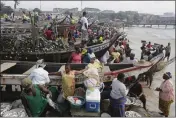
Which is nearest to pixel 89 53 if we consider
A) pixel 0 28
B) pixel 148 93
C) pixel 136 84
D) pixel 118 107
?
pixel 136 84

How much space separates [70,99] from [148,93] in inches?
175

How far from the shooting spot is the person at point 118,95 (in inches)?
184

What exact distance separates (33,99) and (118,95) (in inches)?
63.6

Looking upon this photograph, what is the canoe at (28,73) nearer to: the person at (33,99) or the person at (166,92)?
the person at (166,92)

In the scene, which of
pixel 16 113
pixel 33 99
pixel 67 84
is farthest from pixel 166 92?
pixel 16 113

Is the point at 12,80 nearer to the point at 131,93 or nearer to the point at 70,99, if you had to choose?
the point at 70,99

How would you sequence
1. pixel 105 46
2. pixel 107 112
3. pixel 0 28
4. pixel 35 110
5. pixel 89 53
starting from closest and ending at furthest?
1. pixel 35 110
2. pixel 107 112
3. pixel 89 53
4. pixel 0 28
5. pixel 105 46

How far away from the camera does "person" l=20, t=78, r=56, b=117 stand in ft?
13.8

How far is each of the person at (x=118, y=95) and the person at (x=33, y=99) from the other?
1.30 metres

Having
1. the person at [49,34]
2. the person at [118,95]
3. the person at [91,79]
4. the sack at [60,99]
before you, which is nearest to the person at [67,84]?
the sack at [60,99]

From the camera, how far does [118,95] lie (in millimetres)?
4762

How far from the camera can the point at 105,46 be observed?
1187 cm

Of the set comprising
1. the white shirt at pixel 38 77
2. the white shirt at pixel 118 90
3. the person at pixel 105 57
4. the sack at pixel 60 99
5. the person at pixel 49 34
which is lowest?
the sack at pixel 60 99

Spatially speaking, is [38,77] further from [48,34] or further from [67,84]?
[48,34]
